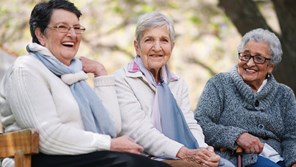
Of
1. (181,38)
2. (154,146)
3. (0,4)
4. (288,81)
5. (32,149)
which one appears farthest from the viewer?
(181,38)

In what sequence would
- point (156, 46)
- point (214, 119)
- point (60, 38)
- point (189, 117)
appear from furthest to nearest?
point (214, 119)
point (189, 117)
point (156, 46)
point (60, 38)

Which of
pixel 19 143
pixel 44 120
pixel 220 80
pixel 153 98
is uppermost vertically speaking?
pixel 220 80

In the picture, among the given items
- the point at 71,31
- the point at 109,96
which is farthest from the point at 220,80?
the point at 71,31

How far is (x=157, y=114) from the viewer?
460 centimetres

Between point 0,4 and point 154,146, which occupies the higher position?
point 0,4

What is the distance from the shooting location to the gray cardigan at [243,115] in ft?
16.3

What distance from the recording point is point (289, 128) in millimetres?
5172

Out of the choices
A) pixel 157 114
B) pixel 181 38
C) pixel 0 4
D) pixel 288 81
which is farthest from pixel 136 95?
pixel 181 38

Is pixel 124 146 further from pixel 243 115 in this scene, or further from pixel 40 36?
pixel 243 115

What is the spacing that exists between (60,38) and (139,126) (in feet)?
2.26

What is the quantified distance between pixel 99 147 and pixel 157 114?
0.71m

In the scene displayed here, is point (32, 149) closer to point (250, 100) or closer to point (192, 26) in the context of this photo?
point (250, 100)

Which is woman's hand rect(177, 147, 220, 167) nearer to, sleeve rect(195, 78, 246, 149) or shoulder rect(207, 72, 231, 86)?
sleeve rect(195, 78, 246, 149)

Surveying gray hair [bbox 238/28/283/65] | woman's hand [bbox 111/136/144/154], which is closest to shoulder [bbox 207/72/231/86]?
gray hair [bbox 238/28/283/65]
